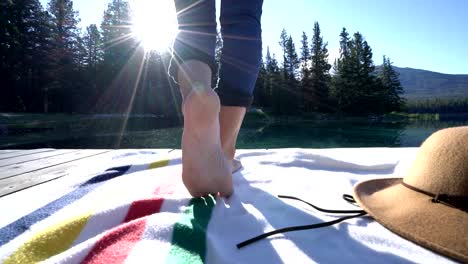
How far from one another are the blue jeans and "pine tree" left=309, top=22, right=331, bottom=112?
27469mm

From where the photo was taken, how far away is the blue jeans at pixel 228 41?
2.48 ft

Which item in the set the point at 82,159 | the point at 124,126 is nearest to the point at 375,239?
the point at 82,159

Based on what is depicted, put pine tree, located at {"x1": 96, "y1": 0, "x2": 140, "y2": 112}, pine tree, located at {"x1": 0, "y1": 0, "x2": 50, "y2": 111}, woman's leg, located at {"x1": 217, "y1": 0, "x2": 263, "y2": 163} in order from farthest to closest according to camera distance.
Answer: pine tree, located at {"x1": 96, "y1": 0, "x2": 140, "y2": 112} → pine tree, located at {"x1": 0, "y1": 0, "x2": 50, "y2": 111} → woman's leg, located at {"x1": 217, "y1": 0, "x2": 263, "y2": 163}

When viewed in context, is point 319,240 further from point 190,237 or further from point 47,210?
point 47,210

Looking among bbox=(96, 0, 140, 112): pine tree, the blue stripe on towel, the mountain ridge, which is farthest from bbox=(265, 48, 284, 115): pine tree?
the mountain ridge

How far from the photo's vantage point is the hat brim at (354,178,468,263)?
1.43 ft

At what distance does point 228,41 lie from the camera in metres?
0.82

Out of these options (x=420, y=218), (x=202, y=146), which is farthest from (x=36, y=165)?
(x=420, y=218)

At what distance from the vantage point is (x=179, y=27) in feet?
2.59

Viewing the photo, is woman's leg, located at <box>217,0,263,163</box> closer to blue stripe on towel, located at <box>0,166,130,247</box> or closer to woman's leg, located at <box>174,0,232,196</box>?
woman's leg, located at <box>174,0,232,196</box>

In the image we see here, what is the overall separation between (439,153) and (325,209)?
0.22 m

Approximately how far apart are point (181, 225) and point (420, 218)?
361mm

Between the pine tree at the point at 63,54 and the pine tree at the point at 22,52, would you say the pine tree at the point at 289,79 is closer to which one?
the pine tree at the point at 63,54

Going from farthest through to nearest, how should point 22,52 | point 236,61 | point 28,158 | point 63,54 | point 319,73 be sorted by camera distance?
1. point 319,73
2. point 63,54
3. point 22,52
4. point 28,158
5. point 236,61
